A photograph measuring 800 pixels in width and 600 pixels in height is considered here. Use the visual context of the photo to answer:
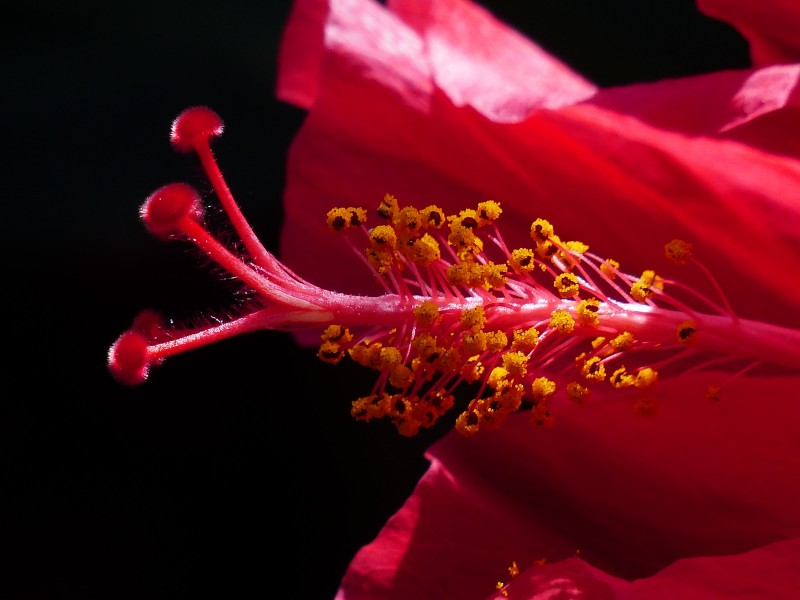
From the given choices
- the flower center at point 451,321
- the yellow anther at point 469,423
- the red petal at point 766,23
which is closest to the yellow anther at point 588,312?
the flower center at point 451,321

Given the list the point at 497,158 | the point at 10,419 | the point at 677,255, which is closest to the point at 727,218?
the point at 677,255

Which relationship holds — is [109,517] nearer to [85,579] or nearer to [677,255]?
[85,579]

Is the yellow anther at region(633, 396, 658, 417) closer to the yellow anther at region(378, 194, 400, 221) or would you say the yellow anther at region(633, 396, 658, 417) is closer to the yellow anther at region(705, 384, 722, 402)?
the yellow anther at region(705, 384, 722, 402)

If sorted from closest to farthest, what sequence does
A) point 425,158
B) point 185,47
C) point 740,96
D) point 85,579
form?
point 740,96 < point 425,158 < point 85,579 < point 185,47

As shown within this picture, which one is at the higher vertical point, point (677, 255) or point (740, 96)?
point (740, 96)

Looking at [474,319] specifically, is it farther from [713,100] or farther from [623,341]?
[713,100]

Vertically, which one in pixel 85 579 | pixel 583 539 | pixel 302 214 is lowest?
pixel 85 579

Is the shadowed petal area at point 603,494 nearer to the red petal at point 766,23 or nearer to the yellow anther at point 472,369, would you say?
the yellow anther at point 472,369

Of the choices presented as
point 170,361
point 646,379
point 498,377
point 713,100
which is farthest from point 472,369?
point 170,361
